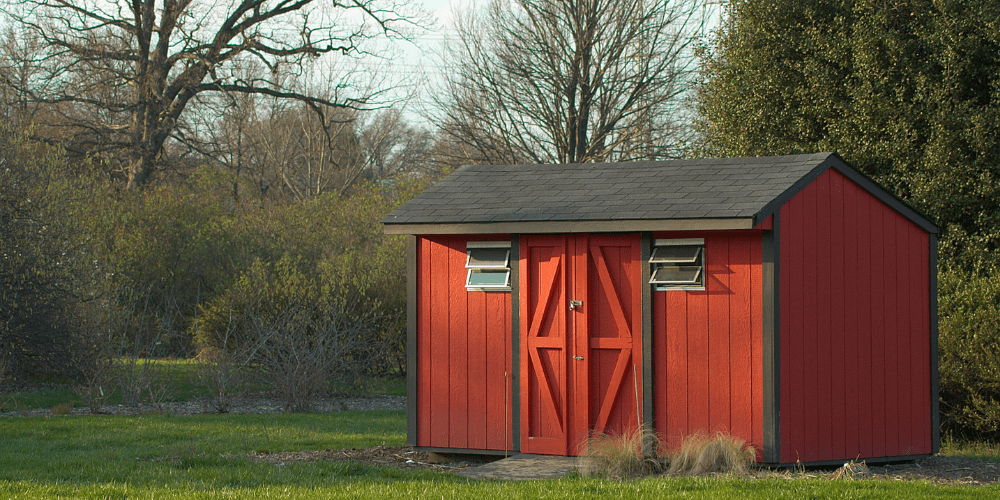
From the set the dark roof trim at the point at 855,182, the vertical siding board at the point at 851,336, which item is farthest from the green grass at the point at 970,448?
the dark roof trim at the point at 855,182

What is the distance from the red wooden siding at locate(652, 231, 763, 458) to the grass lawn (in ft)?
3.32

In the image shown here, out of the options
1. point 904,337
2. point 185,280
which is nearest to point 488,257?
point 904,337

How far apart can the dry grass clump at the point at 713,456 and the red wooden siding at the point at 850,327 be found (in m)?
0.39

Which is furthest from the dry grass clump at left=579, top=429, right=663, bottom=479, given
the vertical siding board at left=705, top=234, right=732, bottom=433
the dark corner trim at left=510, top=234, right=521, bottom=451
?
the dark corner trim at left=510, top=234, right=521, bottom=451

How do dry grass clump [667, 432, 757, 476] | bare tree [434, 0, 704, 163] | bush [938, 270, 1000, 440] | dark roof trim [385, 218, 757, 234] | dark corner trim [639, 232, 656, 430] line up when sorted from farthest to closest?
bare tree [434, 0, 704, 163], bush [938, 270, 1000, 440], dark corner trim [639, 232, 656, 430], dark roof trim [385, 218, 757, 234], dry grass clump [667, 432, 757, 476]

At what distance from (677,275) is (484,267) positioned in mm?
1796

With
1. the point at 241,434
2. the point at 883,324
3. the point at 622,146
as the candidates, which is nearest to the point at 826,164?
the point at 883,324

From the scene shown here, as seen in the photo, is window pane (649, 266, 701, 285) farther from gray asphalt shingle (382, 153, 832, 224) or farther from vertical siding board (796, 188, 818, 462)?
vertical siding board (796, 188, 818, 462)

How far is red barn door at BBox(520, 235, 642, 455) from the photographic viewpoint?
8273 mm

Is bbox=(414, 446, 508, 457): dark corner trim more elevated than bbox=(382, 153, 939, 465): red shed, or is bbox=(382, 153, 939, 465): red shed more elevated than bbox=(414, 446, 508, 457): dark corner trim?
bbox=(382, 153, 939, 465): red shed

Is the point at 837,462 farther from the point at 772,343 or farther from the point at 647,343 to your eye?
the point at 647,343

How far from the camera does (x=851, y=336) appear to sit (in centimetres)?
847

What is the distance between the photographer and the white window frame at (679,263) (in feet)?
26.4

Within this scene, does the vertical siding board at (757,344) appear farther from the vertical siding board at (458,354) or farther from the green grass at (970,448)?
the green grass at (970,448)
